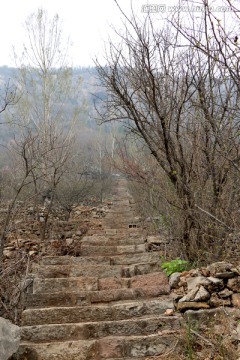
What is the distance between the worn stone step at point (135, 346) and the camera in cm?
325

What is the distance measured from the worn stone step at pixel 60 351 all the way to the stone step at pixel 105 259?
194cm

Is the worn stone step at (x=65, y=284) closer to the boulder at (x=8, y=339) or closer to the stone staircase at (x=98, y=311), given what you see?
the stone staircase at (x=98, y=311)

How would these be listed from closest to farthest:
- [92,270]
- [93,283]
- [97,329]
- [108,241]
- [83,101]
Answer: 1. [97,329]
2. [93,283]
3. [92,270]
4. [108,241]
5. [83,101]

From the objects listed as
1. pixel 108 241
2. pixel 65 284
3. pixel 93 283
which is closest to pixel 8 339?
pixel 65 284

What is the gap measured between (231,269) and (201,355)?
1171 mm

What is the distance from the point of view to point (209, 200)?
15.5 feet

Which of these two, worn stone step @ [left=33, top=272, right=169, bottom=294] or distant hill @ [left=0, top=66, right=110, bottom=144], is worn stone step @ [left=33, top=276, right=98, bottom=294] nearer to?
worn stone step @ [left=33, top=272, right=169, bottom=294]

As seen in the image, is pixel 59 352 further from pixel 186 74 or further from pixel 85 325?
pixel 186 74

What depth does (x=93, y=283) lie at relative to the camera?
4.50 metres

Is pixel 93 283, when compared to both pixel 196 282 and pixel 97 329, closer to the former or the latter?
pixel 97 329

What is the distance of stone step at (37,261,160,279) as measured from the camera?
16.1 ft

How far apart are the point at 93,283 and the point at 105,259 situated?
855 millimetres

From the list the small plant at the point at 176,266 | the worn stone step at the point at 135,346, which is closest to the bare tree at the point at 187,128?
the small plant at the point at 176,266

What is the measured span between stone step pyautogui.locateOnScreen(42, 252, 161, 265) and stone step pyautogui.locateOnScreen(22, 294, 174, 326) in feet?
4.59
